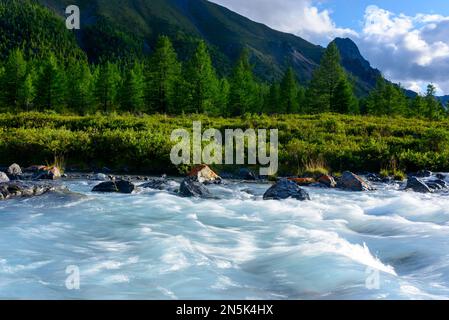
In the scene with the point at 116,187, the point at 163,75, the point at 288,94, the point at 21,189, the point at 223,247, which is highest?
the point at 163,75

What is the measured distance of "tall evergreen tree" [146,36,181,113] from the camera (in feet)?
175

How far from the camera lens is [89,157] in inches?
850

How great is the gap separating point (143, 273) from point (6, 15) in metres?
189

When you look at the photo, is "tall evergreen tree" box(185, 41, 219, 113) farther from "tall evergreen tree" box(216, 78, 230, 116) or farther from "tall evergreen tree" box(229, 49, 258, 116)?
"tall evergreen tree" box(229, 49, 258, 116)

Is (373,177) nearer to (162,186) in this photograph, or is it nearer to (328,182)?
(328,182)

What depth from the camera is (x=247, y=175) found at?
18953 mm

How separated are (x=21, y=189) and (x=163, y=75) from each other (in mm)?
42235

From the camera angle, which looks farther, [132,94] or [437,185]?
[132,94]

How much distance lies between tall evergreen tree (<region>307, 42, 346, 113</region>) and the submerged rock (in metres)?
→ 46.0

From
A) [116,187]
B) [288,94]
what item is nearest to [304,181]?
[116,187]

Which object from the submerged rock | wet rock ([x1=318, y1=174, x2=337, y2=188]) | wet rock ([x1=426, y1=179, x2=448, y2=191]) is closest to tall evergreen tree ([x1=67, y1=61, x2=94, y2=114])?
wet rock ([x1=318, y1=174, x2=337, y2=188])

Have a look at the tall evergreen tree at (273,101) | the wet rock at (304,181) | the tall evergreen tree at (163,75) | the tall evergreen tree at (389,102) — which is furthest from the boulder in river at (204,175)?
the tall evergreen tree at (389,102)

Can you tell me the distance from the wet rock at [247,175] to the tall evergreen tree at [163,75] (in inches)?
1369
